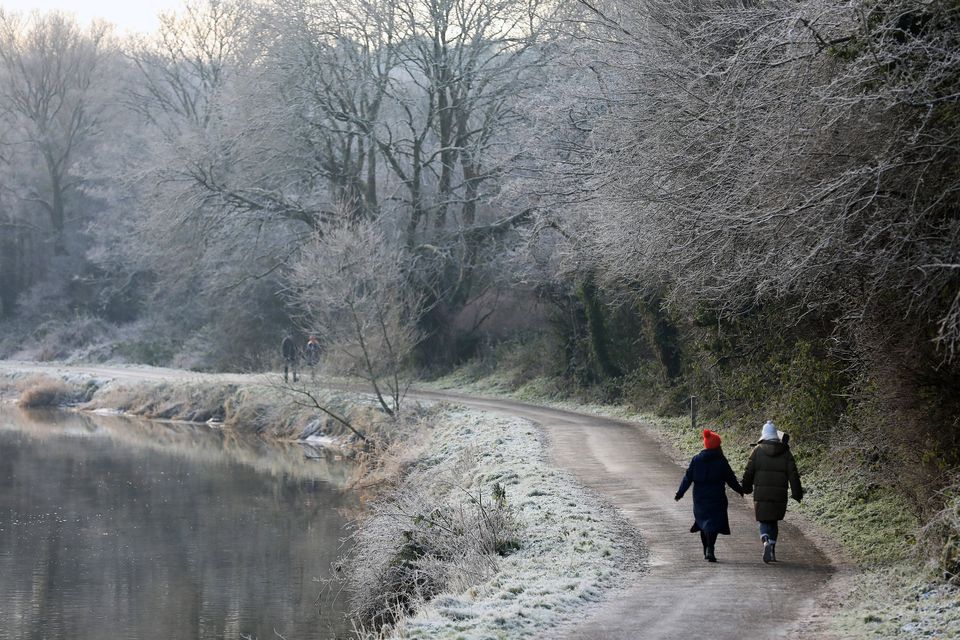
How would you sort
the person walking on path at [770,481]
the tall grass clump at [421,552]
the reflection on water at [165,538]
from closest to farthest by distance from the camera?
the person walking on path at [770,481]
the tall grass clump at [421,552]
the reflection on water at [165,538]

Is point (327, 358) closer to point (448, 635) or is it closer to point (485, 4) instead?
point (485, 4)

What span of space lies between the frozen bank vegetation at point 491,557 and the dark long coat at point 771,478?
153 centimetres

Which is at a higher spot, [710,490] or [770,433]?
[770,433]

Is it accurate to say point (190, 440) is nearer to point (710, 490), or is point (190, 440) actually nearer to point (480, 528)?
point (480, 528)

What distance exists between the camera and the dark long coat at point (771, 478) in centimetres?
1348

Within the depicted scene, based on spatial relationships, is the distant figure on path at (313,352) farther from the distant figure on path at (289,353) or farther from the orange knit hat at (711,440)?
the orange knit hat at (711,440)

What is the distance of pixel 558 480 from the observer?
19625mm

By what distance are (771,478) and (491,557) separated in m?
3.36

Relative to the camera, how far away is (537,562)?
1375 cm

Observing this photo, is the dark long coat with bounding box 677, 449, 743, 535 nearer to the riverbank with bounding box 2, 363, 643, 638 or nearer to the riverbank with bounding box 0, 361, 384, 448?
the riverbank with bounding box 2, 363, 643, 638

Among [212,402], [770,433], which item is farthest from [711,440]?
[212,402]

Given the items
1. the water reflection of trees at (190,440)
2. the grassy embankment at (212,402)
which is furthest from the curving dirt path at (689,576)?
the grassy embankment at (212,402)

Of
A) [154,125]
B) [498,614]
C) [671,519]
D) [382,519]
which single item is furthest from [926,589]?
[154,125]

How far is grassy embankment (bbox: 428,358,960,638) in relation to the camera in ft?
34.6
